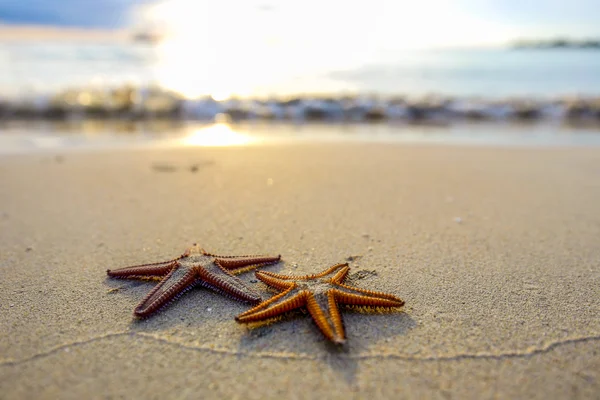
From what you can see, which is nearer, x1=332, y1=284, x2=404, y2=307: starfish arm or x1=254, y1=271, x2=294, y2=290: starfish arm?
x1=332, y1=284, x2=404, y2=307: starfish arm

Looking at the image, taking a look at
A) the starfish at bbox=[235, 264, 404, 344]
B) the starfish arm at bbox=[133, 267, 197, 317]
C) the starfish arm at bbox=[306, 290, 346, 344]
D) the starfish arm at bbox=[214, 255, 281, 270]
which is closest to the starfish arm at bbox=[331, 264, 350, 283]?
the starfish at bbox=[235, 264, 404, 344]

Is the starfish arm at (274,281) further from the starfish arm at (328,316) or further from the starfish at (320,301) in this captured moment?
the starfish arm at (328,316)

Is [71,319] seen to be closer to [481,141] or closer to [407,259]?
[407,259]

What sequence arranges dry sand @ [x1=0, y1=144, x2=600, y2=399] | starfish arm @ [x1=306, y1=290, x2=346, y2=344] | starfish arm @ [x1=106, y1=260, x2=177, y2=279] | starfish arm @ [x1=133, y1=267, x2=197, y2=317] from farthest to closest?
1. starfish arm @ [x1=106, y1=260, x2=177, y2=279]
2. starfish arm @ [x1=133, y1=267, x2=197, y2=317]
3. starfish arm @ [x1=306, y1=290, x2=346, y2=344]
4. dry sand @ [x1=0, y1=144, x2=600, y2=399]

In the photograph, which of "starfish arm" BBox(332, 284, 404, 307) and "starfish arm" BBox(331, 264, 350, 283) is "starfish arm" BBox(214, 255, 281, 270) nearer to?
"starfish arm" BBox(331, 264, 350, 283)

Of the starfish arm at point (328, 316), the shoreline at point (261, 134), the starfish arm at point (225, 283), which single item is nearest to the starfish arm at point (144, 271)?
the starfish arm at point (225, 283)

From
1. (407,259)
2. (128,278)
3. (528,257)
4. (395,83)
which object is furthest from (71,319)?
(395,83)
